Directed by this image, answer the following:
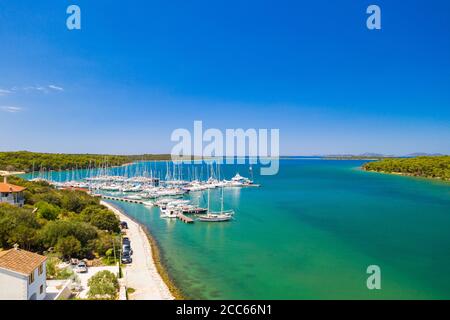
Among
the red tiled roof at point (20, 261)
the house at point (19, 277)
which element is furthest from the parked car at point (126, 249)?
the house at point (19, 277)

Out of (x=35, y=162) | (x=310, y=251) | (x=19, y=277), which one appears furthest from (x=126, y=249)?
(x=35, y=162)

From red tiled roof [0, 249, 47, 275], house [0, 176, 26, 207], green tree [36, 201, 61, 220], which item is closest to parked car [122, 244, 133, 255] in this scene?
green tree [36, 201, 61, 220]

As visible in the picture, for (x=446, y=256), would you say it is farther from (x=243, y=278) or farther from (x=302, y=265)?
(x=243, y=278)

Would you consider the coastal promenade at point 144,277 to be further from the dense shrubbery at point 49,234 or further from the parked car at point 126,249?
the dense shrubbery at point 49,234

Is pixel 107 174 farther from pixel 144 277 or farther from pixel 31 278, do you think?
pixel 31 278

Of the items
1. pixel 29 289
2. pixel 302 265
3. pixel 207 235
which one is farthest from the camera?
pixel 207 235
